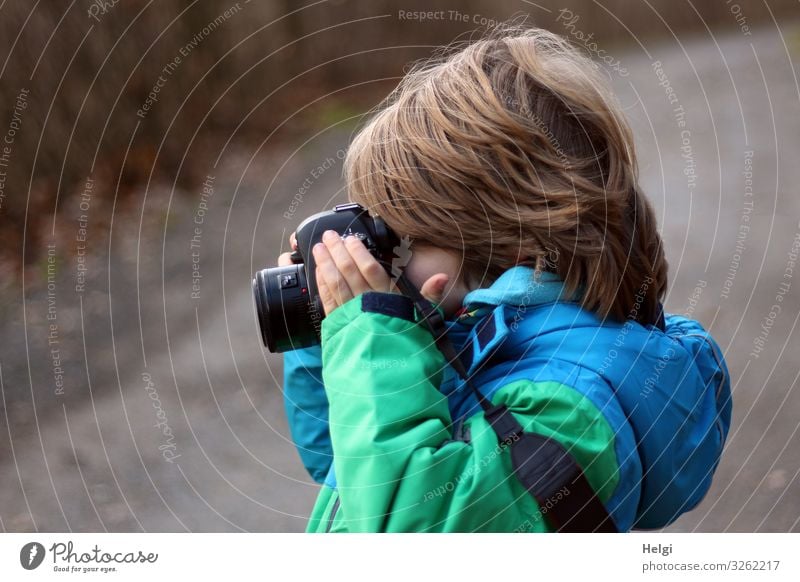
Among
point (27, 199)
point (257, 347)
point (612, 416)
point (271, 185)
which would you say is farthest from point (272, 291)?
point (271, 185)

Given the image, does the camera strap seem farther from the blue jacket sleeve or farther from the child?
the blue jacket sleeve

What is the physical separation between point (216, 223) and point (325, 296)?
1989mm

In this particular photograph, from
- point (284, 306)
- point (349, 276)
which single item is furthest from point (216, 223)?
point (349, 276)

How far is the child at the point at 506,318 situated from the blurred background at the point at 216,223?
712 mm

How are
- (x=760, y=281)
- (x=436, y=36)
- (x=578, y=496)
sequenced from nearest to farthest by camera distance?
(x=578, y=496)
(x=760, y=281)
(x=436, y=36)

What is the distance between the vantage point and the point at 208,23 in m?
2.11

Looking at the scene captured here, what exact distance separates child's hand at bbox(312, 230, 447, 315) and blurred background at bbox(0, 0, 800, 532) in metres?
0.83

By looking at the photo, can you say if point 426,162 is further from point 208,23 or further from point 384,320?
point 208,23

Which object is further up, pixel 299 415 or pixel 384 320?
pixel 384 320
